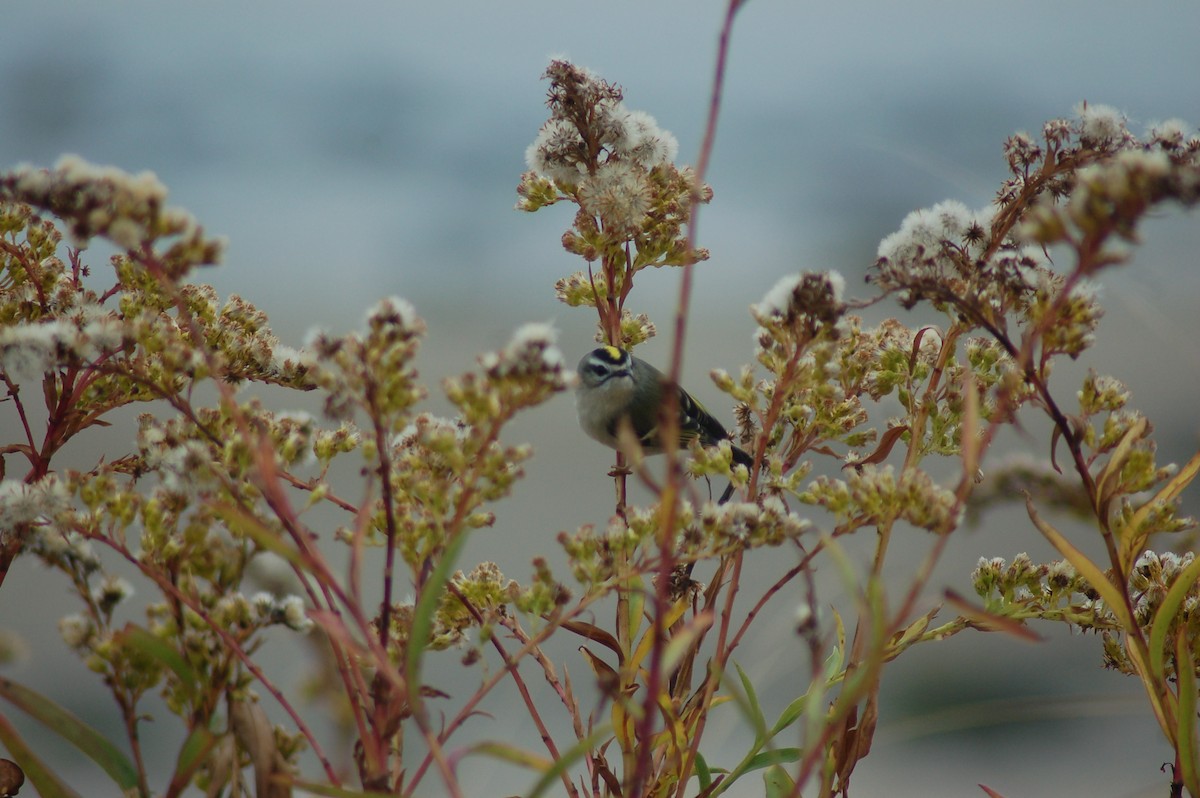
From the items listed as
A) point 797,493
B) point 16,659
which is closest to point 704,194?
point 797,493

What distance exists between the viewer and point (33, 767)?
0.39 m

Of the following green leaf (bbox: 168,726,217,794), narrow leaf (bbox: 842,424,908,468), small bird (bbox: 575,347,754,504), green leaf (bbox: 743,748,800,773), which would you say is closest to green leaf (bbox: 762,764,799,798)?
green leaf (bbox: 743,748,800,773)

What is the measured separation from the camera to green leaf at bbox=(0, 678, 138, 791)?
1.26ft

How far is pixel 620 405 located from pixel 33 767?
0.78 meters

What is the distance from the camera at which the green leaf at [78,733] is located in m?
0.38

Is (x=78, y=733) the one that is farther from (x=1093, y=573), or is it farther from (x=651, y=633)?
(x=1093, y=573)

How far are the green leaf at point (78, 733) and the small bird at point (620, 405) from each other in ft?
2.00

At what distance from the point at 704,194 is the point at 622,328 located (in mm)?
102

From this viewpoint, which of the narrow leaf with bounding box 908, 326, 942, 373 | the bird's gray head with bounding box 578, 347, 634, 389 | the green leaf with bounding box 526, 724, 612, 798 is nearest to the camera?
the green leaf with bounding box 526, 724, 612, 798

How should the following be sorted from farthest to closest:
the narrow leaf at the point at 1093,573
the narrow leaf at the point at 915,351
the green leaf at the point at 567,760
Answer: the narrow leaf at the point at 915,351 < the narrow leaf at the point at 1093,573 < the green leaf at the point at 567,760

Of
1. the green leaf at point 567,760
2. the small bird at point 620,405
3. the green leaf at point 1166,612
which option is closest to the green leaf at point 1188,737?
the green leaf at point 1166,612

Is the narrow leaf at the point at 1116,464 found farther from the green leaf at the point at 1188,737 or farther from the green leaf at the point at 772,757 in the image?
the green leaf at the point at 772,757

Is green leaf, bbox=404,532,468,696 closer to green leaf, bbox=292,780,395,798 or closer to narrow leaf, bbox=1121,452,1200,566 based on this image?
green leaf, bbox=292,780,395,798

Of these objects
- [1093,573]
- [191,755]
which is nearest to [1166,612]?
[1093,573]
